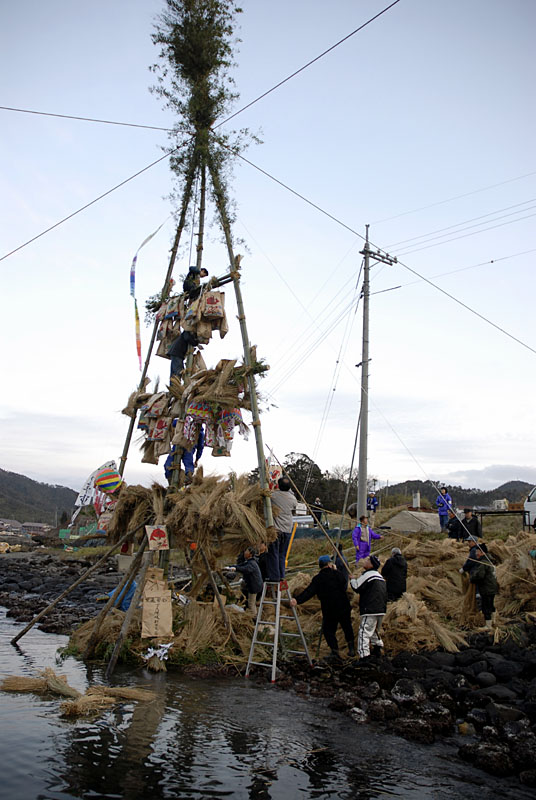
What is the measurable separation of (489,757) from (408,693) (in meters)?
2.17

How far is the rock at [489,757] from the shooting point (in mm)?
5969

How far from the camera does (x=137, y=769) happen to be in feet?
18.5

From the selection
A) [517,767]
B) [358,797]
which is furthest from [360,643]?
[358,797]

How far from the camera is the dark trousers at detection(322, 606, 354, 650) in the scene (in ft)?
34.4

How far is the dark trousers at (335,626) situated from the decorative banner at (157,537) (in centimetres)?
303

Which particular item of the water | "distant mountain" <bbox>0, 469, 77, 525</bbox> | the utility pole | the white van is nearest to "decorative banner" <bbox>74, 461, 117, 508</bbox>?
the water

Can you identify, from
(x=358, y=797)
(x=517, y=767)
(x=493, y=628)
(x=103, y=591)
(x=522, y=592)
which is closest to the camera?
(x=358, y=797)

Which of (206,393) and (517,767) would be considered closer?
(517,767)

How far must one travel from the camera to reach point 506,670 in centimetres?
924

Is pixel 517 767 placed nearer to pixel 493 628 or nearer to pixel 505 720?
pixel 505 720

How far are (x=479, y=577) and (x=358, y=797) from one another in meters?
7.44

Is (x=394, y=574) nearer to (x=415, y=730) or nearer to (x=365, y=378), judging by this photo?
(x=415, y=730)

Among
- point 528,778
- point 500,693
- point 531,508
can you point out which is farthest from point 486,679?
point 531,508

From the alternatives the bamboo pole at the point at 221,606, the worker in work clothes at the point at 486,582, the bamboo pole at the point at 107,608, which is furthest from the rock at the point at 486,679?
the bamboo pole at the point at 107,608
